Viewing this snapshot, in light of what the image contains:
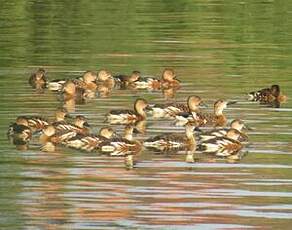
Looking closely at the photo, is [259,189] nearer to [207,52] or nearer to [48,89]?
[48,89]

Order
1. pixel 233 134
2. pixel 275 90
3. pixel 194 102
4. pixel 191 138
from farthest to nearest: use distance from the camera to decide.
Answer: pixel 275 90 → pixel 194 102 → pixel 191 138 → pixel 233 134

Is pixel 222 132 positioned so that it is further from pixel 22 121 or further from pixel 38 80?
pixel 38 80

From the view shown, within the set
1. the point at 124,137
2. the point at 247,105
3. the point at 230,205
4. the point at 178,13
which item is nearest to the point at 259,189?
the point at 230,205

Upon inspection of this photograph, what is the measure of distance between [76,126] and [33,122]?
2.79 feet

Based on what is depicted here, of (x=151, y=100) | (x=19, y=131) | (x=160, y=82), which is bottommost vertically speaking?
(x=151, y=100)

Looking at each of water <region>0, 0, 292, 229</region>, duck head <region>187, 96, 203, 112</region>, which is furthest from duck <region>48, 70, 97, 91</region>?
duck head <region>187, 96, 203, 112</region>

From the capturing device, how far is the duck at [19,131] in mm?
22828

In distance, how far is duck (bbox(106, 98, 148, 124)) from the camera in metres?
24.2

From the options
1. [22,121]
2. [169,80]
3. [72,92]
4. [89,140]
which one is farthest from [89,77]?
[89,140]

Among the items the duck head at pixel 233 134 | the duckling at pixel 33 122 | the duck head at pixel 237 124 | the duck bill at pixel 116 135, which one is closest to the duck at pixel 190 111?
the duck head at pixel 237 124

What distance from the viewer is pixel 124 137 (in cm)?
2256

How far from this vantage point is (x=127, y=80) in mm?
30000

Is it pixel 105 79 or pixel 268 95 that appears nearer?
pixel 268 95

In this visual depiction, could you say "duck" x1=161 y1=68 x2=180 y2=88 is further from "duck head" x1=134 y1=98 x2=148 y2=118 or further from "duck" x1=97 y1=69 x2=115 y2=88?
"duck head" x1=134 y1=98 x2=148 y2=118
